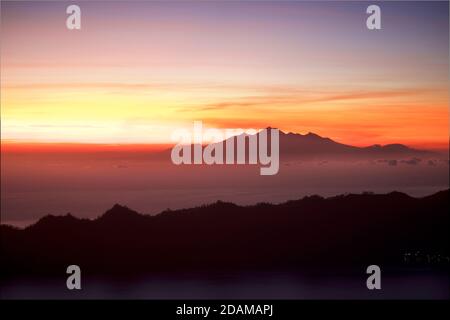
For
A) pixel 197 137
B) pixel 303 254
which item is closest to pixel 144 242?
pixel 197 137

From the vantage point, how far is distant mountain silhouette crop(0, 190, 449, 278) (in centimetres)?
678

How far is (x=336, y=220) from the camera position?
23.1 ft

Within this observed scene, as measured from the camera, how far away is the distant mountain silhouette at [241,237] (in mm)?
6781

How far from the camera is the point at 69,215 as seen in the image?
6719 mm

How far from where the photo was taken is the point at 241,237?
22.8 ft

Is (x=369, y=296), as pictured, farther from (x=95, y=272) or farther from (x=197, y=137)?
(x=95, y=272)
